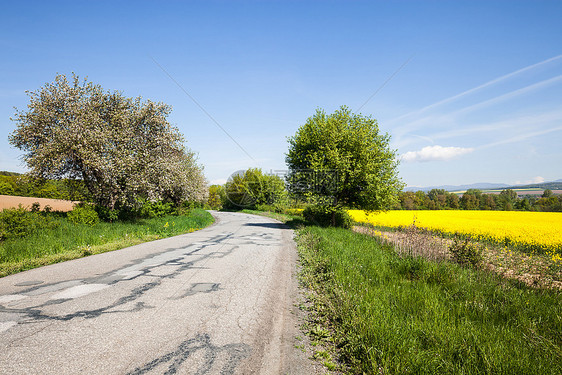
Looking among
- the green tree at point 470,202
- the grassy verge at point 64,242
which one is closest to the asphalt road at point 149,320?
the grassy verge at point 64,242

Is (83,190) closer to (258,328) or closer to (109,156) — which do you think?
(109,156)

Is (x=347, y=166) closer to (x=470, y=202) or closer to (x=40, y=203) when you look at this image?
(x=40, y=203)

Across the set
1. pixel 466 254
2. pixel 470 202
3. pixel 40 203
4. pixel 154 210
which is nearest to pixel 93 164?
pixel 154 210

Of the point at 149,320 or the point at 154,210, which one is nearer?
the point at 149,320

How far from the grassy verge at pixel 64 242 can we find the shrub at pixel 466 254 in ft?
41.8

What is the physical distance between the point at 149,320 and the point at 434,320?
15.3 feet

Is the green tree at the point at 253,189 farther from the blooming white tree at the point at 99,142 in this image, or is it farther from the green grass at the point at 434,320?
the green grass at the point at 434,320

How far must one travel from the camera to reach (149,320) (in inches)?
165

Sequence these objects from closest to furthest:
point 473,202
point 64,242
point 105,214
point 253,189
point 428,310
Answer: point 428,310
point 64,242
point 105,214
point 253,189
point 473,202

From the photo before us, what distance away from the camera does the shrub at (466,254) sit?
7.82 m

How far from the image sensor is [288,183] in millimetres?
22078

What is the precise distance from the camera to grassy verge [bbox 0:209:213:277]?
7.82 meters

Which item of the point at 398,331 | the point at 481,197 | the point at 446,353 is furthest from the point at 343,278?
the point at 481,197

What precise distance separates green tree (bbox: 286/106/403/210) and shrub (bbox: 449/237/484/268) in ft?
31.4
